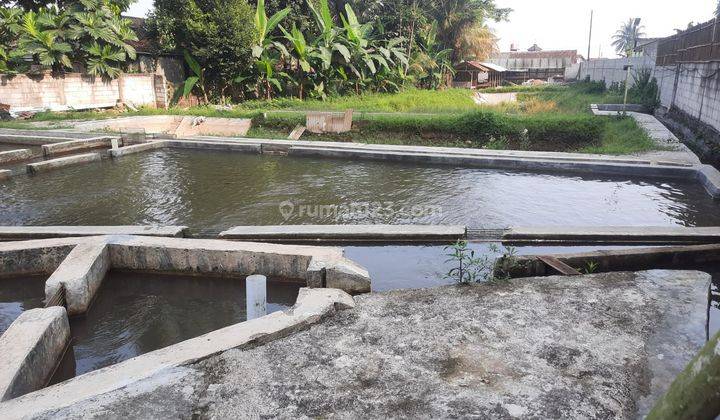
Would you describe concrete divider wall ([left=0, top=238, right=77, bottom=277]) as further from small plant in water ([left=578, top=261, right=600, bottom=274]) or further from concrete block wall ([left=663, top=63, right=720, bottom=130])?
concrete block wall ([left=663, top=63, right=720, bottom=130])

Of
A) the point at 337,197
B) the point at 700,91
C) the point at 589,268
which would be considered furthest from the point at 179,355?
the point at 700,91

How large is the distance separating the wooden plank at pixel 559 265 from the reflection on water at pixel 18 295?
4543 mm

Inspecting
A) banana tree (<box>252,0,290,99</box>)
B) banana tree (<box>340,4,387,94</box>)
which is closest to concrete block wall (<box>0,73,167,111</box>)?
banana tree (<box>252,0,290,99</box>)

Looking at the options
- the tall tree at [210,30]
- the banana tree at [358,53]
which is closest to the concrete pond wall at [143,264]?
the banana tree at [358,53]

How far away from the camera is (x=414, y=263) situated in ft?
17.1

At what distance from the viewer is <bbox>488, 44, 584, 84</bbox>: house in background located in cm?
4925

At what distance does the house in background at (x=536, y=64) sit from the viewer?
49250 mm

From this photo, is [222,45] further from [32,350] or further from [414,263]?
[32,350]

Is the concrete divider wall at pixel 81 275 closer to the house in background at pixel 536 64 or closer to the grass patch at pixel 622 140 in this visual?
the grass patch at pixel 622 140

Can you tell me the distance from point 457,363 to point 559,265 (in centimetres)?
196

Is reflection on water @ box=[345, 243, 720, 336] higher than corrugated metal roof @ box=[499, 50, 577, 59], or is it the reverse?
corrugated metal roof @ box=[499, 50, 577, 59]

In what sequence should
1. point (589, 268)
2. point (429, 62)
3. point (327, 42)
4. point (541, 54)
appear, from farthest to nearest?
1. point (541, 54)
2. point (429, 62)
3. point (327, 42)
4. point (589, 268)

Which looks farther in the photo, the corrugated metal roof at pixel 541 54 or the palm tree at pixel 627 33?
the palm tree at pixel 627 33

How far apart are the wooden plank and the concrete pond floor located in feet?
1.18
